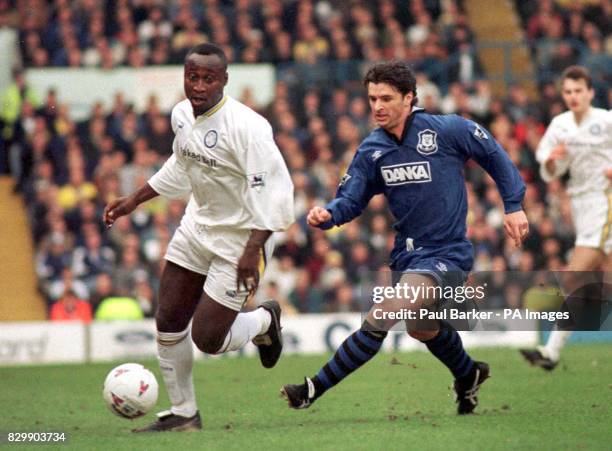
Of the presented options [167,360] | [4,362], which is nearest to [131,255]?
[4,362]

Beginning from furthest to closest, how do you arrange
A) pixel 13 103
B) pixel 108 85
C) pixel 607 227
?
pixel 108 85, pixel 13 103, pixel 607 227

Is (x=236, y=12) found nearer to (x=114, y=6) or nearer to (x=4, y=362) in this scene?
(x=114, y=6)

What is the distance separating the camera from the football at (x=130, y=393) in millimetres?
8258

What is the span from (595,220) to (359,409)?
3584mm

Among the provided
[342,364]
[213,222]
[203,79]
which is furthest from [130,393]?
[203,79]

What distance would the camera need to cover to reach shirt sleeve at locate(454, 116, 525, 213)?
8.29m

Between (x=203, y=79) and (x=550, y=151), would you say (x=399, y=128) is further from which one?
(x=550, y=151)

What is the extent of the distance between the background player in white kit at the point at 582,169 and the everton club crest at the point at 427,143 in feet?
10.9

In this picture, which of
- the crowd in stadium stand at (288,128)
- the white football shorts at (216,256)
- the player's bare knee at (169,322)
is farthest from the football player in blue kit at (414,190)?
the crowd in stadium stand at (288,128)

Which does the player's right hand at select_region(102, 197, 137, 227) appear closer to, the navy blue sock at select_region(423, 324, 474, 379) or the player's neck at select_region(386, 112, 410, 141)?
the player's neck at select_region(386, 112, 410, 141)

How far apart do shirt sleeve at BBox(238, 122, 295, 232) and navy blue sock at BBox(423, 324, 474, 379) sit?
1372 millimetres

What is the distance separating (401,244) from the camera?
335 inches

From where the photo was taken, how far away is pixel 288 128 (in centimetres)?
1948

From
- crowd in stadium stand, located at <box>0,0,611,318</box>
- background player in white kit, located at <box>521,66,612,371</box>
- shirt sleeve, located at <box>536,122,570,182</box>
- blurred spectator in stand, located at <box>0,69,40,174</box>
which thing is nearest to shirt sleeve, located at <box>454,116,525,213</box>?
background player in white kit, located at <box>521,66,612,371</box>
